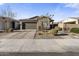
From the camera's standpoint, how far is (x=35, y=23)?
48.9 feet

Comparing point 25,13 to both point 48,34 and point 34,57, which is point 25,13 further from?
point 34,57

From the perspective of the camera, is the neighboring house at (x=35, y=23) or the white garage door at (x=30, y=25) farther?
the white garage door at (x=30, y=25)

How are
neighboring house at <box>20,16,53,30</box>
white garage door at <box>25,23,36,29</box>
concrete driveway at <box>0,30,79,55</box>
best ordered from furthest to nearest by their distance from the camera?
white garage door at <box>25,23,36,29</box> < neighboring house at <box>20,16,53,30</box> < concrete driveway at <box>0,30,79,55</box>

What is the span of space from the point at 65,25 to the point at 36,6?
8550mm

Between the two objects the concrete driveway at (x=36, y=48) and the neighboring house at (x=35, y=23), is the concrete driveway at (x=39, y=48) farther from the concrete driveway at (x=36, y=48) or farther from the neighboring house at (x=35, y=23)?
the neighboring house at (x=35, y=23)

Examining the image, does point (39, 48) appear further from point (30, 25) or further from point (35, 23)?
point (35, 23)

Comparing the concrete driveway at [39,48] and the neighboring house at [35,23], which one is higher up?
the neighboring house at [35,23]

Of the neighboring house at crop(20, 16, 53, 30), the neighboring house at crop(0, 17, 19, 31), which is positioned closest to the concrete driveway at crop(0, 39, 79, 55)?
the neighboring house at crop(20, 16, 53, 30)

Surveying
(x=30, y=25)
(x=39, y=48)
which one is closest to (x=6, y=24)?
(x=30, y=25)

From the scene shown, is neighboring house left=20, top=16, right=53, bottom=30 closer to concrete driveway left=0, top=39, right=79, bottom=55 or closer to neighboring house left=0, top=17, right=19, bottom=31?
neighboring house left=0, top=17, right=19, bottom=31

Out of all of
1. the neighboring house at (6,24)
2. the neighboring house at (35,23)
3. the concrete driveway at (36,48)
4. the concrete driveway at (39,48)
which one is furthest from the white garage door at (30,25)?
the concrete driveway at (39,48)

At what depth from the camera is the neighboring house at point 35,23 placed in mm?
14087

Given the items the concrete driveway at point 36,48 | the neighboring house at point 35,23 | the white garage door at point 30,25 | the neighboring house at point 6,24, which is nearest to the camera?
the concrete driveway at point 36,48

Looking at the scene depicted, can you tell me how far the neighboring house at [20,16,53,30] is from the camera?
14.1m
